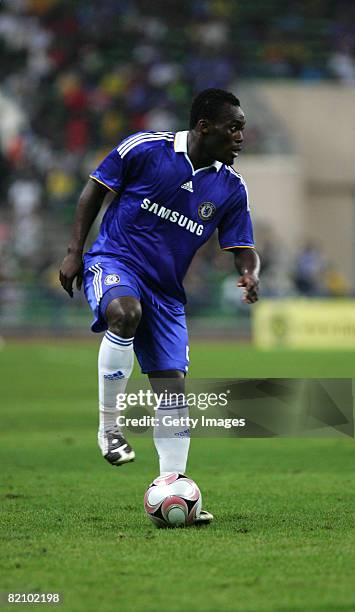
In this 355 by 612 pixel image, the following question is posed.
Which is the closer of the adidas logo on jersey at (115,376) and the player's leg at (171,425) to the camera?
the adidas logo on jersey at (115,376)

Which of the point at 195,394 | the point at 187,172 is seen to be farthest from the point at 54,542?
the point at 187,172

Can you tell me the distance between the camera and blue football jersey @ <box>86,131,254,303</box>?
624cm

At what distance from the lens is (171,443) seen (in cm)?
619

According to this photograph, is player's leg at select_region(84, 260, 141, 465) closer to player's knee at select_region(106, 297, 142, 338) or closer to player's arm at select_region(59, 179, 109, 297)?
player's knee at select_region(106, 297, 142, 338)

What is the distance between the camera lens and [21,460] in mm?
9242

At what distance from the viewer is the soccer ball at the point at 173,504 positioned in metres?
5.90

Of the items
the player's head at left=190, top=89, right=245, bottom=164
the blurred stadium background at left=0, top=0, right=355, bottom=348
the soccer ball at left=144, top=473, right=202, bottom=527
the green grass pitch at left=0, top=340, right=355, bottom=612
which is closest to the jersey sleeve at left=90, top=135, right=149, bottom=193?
the player's head at left=190, top=89, right=245, bottom=164

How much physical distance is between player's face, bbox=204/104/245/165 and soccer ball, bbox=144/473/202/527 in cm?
180

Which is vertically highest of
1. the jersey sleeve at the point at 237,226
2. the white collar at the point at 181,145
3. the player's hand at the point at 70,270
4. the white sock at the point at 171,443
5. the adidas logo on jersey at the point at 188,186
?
the white collar at the point at 181,145

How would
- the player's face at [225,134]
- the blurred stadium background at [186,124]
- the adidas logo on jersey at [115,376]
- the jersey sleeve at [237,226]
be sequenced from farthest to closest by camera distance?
the blurred stadium background at [186,124]
the jersey sleeve at [237,226]
the player's face at [225,134]
the adidas logo on jersey at [115,376]

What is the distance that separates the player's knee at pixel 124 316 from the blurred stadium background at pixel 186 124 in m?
19.5

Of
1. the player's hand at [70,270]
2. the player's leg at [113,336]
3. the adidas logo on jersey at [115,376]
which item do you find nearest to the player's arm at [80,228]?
the player's hand at [70,270]

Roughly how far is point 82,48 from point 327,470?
75.3 feet

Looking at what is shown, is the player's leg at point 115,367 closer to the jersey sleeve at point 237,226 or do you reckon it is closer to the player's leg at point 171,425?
the player's leg at point 171,425
